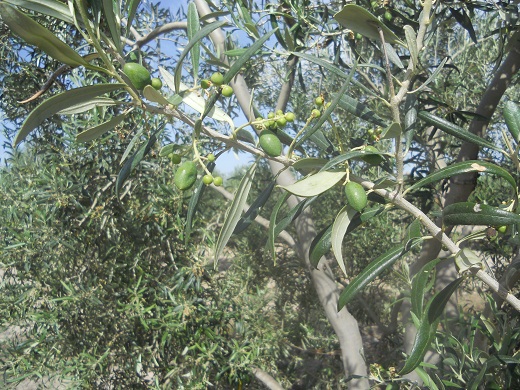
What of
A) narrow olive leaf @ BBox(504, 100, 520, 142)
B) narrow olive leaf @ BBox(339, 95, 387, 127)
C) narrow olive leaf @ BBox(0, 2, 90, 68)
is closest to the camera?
narrow olive leaf @ BBox(0, 2, 90, 68)

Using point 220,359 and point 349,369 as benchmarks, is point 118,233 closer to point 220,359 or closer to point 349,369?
point 220,359

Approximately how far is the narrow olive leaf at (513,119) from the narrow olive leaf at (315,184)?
0.42m

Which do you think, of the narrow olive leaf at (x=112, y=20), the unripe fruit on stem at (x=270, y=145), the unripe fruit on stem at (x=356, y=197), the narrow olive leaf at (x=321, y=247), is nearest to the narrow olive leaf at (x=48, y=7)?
the narrow olive leaf at (x=112, y=20)

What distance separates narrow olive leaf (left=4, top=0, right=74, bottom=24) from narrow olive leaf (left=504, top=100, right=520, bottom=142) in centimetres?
93

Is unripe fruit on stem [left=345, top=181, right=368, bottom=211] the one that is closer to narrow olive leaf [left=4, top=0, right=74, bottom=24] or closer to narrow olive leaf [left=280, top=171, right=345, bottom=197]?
narrow olive leaf [left=280, top=171, right=345, bottom=197]

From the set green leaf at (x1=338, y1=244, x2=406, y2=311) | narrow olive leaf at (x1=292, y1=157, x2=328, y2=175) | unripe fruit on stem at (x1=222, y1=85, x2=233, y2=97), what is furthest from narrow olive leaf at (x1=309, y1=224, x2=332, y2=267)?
unripe fruit on stem at (x1=222, y1=85, x2=233, y2=97)

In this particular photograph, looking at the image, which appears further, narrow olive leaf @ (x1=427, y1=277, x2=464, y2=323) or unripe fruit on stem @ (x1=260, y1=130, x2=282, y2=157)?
narrow olive leaf @ (x1=427, y1=277, x2=464, y2=323)

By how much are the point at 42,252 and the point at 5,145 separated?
889mm

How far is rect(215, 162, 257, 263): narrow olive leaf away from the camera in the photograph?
1.01m

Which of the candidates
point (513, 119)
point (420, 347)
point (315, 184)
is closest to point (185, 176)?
point (315, 184)

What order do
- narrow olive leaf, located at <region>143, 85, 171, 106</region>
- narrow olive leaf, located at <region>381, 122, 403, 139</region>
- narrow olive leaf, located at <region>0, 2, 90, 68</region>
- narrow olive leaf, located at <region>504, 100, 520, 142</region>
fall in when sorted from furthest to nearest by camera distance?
narrow olive leaf, located at <region>504, 100, 520, 142</region> → narrow olive leaf, located at <region>381, 122, 403, 139</region> → narrow olive leaf, located at <region>143, 85, 171, 106</region> → narrow olive leaf, located at <region>0, 2, 90, 68</region>

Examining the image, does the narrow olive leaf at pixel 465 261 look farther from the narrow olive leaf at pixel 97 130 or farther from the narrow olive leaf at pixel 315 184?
the narrow olive leaf at pixel 97 130

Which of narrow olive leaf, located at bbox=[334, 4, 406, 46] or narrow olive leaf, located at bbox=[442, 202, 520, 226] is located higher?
narrow olive leaf, located at bbox=[334, 4, 406, 46]

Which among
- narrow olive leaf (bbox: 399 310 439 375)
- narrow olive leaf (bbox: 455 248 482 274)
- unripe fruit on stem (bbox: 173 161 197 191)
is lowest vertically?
narrow olive leaf (bbox: 399 310 439 375)
